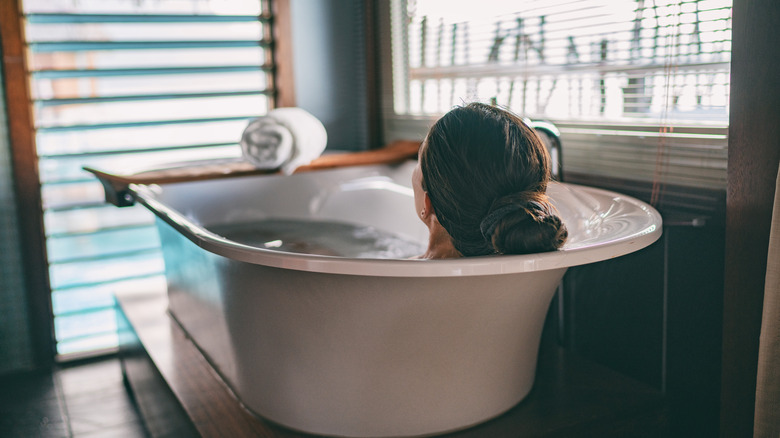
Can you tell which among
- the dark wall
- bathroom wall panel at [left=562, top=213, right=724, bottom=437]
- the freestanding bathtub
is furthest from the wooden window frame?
bathroom wall panel at [left=562, top=213, right=724, bottom=437]

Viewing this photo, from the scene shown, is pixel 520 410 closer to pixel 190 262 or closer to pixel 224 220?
pixel 190 262

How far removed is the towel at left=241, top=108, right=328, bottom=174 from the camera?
261 cm

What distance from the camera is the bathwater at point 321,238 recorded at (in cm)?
245

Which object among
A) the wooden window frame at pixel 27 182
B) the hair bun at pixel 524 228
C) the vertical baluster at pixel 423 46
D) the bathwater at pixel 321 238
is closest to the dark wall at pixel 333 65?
the vertical baluster at pixel 423 46

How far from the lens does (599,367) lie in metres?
1.72

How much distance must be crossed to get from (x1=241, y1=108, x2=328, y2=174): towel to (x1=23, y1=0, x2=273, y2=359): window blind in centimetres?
56

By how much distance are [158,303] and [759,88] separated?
2059 millimetres

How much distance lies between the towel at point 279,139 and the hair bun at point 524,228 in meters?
1.54

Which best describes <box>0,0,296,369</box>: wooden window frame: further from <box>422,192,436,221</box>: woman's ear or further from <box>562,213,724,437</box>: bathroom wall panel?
<box>562,213,724,437</box>: bathroom wall panel

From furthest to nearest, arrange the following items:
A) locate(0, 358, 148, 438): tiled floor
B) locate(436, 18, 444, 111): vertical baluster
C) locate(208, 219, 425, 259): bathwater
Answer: locate(436, 18, 444, 111): vertical baluster < locate(208, 219, 425, 259): bathwater < locate(0, 358, 148, 438): tiled floor

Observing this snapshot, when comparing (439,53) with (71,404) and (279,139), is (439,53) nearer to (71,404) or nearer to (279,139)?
(279,139)

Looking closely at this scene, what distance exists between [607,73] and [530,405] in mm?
981

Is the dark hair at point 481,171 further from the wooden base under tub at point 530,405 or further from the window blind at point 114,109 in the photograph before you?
the window blind at point 114,109

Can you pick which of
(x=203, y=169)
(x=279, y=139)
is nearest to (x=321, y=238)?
(x=279, y=139)
